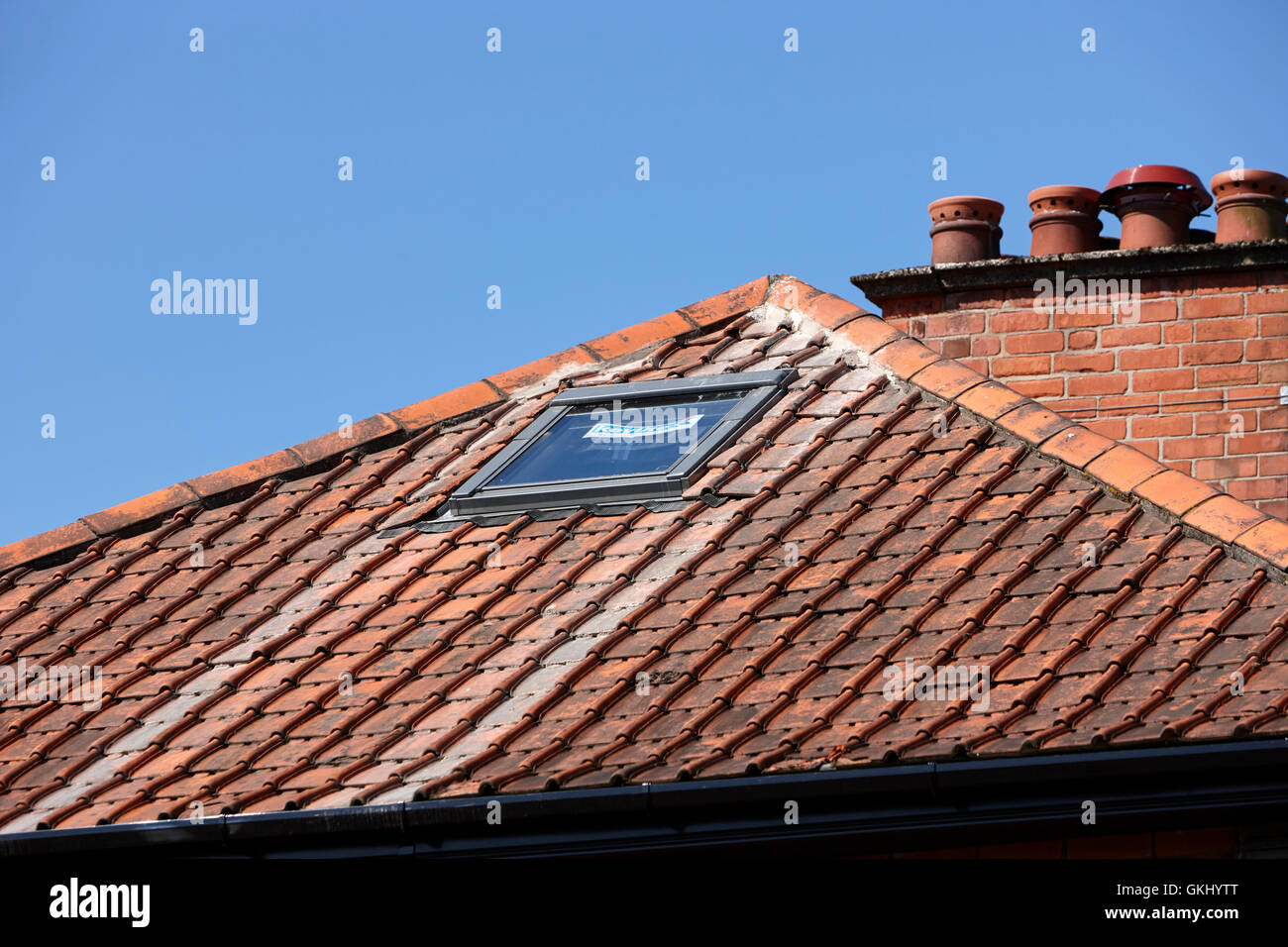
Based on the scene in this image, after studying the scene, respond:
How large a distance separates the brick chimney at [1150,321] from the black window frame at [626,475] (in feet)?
5.31

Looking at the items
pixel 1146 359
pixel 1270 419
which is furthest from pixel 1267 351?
pixel 1146 359

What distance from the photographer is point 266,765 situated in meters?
6.48

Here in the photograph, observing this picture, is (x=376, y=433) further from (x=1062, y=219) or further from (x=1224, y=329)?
(x=1224, y=329)

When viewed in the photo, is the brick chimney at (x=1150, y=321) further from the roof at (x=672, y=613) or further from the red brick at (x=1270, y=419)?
the roof at (x=672, y=613)

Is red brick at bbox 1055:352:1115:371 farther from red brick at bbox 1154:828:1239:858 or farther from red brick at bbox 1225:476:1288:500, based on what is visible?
red brick at bbox 1154:828:1239:858

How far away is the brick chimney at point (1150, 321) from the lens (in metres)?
9.06

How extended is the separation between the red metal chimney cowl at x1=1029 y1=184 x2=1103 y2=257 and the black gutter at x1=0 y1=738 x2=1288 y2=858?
5434mm

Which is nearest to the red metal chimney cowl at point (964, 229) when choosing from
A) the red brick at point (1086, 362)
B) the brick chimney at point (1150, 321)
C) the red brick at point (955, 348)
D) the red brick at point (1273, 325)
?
the brick chimney at point (1150, 321)

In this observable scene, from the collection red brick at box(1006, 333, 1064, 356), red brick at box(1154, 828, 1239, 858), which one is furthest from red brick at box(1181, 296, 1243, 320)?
red brick at box(1154, 828, 1239, 858)

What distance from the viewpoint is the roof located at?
5.71 m

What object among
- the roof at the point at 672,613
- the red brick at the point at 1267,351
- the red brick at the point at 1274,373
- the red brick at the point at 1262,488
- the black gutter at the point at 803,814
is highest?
the red brick at the point at 1267,351

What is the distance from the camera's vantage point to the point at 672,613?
6.82 metres
